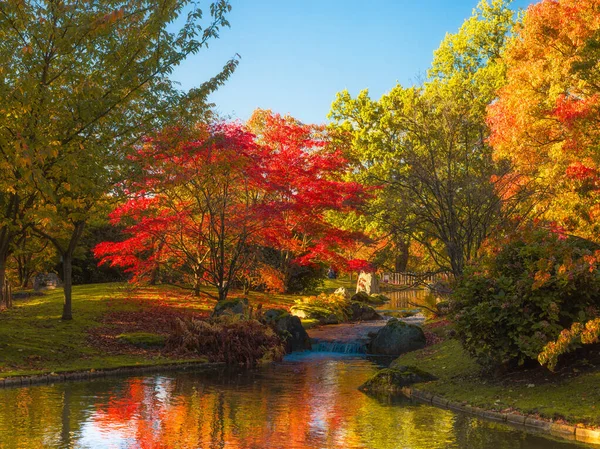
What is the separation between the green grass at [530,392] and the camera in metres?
11.6

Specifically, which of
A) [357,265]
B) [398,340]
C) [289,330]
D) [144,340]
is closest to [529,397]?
[398,340]

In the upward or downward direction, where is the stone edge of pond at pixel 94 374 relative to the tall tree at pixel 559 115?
downward

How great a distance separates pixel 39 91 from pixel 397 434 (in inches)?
379

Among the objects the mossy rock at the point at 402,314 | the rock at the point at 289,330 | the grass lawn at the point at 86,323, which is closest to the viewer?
the grass lawn at the point at 86,323

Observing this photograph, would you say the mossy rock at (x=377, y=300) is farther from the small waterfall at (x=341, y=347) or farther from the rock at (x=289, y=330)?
the rock at (x=289, y=330)

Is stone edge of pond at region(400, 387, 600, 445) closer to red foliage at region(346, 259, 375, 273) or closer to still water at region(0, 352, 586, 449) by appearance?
still water at region(0, 352, 586, 449)

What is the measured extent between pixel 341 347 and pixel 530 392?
11468 mm

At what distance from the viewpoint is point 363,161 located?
138ft

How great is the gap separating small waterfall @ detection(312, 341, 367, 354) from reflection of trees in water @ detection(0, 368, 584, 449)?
754 cm

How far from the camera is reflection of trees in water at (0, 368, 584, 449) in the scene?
33.4 feet

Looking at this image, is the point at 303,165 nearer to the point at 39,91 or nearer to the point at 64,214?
the point at 64,214

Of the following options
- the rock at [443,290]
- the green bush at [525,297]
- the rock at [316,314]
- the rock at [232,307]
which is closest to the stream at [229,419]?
the green bush at [525,297]

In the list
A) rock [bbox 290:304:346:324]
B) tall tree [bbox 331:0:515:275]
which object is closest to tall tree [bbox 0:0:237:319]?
tall tree [bbox 331:0:515:275]

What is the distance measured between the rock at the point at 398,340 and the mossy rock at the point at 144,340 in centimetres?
713
